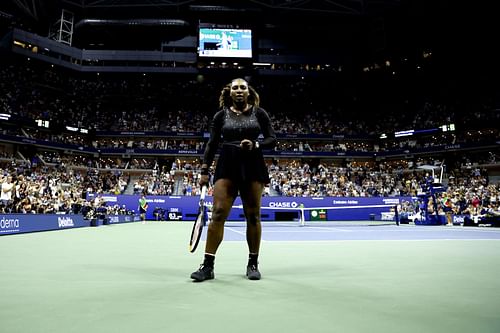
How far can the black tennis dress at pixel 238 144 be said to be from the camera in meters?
3.85

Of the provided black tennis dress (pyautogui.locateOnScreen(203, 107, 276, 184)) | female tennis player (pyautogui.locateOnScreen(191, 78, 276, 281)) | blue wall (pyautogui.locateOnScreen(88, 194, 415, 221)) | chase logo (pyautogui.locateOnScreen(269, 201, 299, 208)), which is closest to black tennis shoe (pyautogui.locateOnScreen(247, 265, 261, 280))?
female tennis player (pyautogui.locateOnScreen(191, 78, 276, 281))

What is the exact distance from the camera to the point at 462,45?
43.2 metres

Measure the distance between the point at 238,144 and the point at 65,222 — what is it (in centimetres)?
1551

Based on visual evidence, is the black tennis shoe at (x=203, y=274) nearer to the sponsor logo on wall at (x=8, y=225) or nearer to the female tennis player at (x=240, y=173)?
the female tennis player at (x=240, y=173)

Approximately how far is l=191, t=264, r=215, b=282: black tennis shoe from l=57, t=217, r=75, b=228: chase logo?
14.6 meters

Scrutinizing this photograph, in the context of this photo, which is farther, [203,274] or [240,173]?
[240,173]

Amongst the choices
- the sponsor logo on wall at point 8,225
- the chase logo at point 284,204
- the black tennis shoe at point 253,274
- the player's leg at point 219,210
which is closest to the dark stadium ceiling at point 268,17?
the chase logo at point 284,204

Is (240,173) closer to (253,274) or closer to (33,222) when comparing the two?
(253,274)

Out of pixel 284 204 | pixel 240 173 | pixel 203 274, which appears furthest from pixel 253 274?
pixel 284 204

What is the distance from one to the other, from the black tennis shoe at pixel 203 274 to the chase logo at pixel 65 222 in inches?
574

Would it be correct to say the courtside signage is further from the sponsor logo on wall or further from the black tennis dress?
the black tennis dress

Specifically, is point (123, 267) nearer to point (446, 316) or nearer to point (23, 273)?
point (23, 273)

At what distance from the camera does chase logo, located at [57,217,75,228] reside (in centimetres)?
1561

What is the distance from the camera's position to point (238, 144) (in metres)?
3.87
